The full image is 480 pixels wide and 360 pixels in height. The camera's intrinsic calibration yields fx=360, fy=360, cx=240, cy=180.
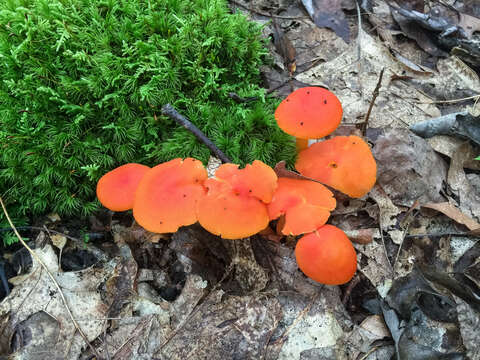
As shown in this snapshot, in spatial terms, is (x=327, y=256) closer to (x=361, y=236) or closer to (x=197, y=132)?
(x=361, y=236)

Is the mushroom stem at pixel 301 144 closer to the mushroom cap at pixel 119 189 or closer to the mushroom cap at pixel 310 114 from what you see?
the mushroom cap at pixel 310 114

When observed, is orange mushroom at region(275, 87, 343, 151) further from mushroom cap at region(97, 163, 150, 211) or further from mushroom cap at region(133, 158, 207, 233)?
mushroom cap at region(97, 163, 150, 211)

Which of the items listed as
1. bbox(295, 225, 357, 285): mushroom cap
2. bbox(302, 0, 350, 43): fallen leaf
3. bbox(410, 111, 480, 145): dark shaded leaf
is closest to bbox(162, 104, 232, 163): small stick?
bbox(295, 225, 357, 285): mushroom cap

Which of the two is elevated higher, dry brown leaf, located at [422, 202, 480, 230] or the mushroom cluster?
the mushroom cluster

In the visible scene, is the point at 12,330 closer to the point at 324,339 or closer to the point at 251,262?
the point at 251,262

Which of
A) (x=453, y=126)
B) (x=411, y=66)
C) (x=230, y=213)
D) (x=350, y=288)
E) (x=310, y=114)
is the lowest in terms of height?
(x=350, y=288)

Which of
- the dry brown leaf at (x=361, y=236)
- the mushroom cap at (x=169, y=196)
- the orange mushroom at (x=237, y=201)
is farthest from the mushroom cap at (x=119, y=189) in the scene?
the dry brown leaf at (x=361, y=236)

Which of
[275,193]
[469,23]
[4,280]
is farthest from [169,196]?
[469,23]
